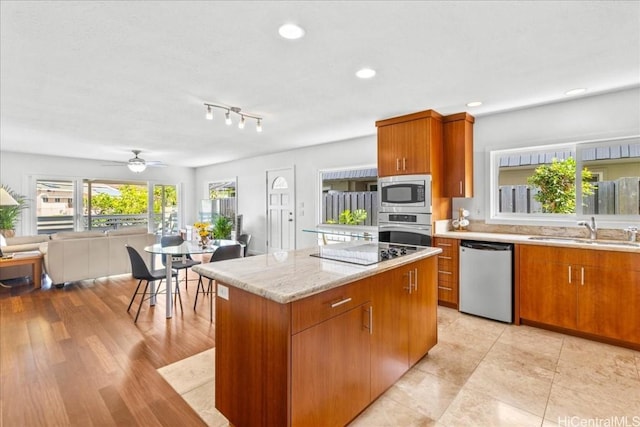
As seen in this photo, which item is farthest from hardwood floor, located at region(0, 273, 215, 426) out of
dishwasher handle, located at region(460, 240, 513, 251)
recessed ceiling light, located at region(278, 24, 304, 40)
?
dishwasher handle, located at region(460, 240, 513, 251)

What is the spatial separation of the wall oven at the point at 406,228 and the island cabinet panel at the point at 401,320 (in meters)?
1.29

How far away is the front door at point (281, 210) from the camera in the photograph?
639 cm

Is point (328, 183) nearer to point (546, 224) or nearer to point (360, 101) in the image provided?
point (360, 101)

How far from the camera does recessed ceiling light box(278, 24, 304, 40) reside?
6.40 feet

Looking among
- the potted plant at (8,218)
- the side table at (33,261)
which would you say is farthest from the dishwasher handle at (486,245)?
the potted plant at (8,218)

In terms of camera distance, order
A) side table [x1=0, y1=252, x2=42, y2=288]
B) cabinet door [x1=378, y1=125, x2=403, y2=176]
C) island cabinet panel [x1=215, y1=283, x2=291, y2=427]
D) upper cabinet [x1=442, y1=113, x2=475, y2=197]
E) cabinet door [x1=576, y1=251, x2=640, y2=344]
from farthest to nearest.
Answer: side table [x1=0, y1=252, x2=42, y2=288] → cabinet door [x1=378, y1=125, x2=403, y2=176] → upper cabinet [x1=442, y1=113, x2=475, y2=197] → cabinet door [x1=576, y1=251, x2=640, y2=344] → island cabinet panel [x1=215, y1=283, x2=291, y2=427]

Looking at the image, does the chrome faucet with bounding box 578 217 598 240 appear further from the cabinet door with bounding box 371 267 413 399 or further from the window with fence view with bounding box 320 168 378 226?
the window with fence view with bounding box 320 168 378 226

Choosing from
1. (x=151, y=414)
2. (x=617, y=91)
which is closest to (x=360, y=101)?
(x=617, y=91)

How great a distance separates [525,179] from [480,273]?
4.56ft

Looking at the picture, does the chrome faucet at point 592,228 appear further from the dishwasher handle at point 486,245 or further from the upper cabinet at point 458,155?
the upper cabinet at point 458,155

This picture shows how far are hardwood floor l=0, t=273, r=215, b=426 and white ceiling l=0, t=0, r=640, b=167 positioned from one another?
234 centimetres

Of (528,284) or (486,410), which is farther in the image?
(528,284)

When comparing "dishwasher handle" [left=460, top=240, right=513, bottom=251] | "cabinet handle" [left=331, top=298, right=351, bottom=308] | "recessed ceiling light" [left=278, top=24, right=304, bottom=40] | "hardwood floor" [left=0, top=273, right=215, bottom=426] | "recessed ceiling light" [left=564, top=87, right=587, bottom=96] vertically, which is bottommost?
"hardwood floor" [left=0, top=273, right=215, bottom=426]

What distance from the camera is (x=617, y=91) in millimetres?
3055
